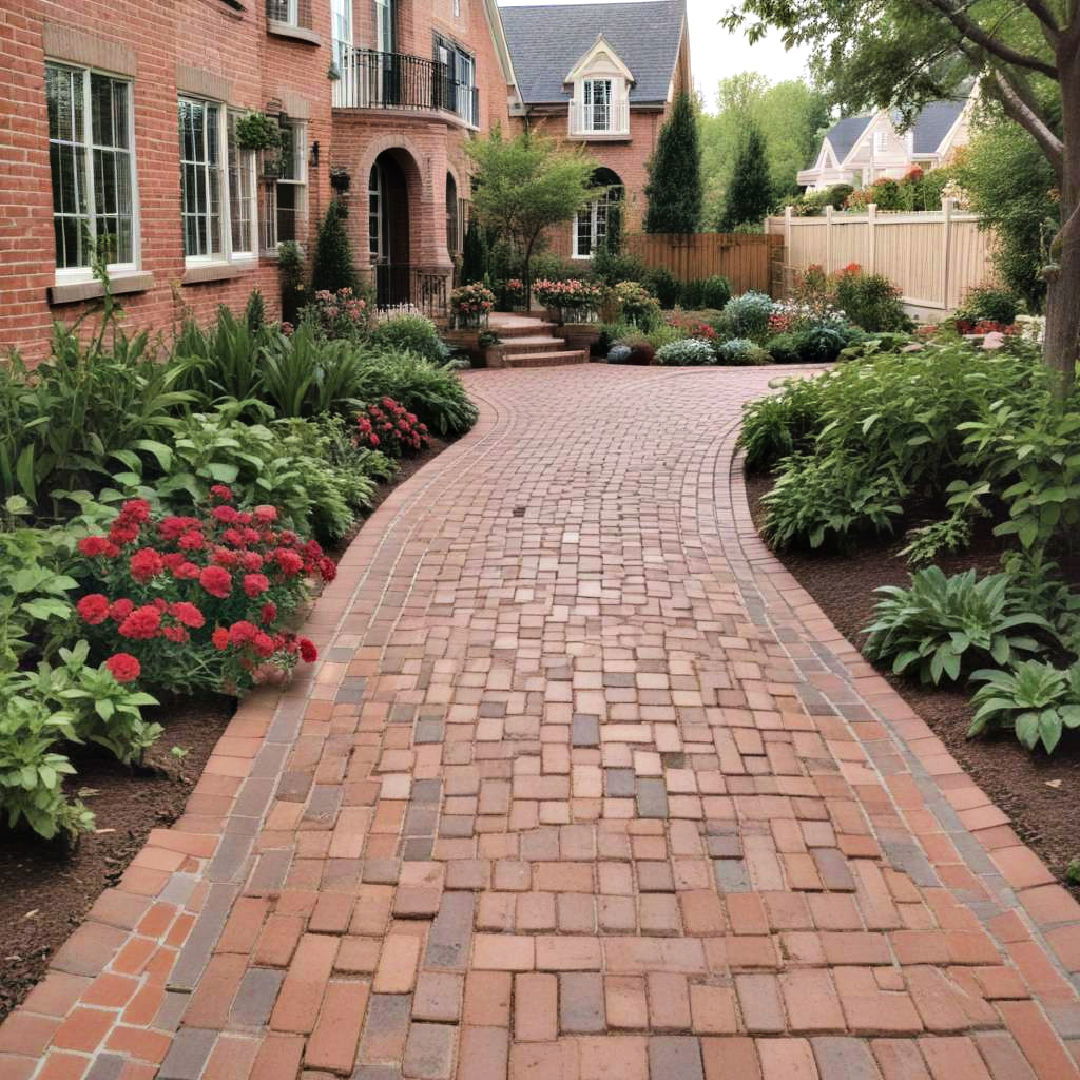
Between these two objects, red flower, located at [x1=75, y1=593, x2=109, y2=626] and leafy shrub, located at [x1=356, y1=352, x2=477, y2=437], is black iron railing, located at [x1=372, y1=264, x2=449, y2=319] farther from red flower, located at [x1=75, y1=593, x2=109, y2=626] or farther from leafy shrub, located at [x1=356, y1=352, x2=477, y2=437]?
red flower, located at [x1=75, y1=593, x2=109, y2=626]

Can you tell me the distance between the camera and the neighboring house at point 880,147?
2167 inches

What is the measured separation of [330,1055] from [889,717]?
10.3 feet

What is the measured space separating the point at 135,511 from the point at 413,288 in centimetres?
1865

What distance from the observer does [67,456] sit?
6.59 meters

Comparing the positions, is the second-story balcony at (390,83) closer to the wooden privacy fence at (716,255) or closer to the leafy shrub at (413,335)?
the leafy shrub at (413,335)

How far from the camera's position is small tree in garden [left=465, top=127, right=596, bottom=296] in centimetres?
2528

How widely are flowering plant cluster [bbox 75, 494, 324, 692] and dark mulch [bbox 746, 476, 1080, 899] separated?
2867 millimetres

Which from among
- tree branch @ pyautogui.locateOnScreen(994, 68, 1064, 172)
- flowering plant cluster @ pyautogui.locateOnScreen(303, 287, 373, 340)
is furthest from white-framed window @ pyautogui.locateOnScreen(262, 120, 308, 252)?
tree branch @ pyautogui.locateOnScreen(994, 68, 1064, 172)

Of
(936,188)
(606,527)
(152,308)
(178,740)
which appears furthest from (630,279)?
(178,740)

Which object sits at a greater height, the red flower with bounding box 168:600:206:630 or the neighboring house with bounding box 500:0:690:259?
the neighboring house with bounding box 500:0:690:259

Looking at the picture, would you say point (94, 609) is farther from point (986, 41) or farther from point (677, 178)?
point (677, 178)

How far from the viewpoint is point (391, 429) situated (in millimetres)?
11016

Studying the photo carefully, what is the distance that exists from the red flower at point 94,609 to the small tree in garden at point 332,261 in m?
13.9

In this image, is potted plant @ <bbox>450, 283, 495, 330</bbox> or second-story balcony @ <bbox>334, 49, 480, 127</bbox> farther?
second-story balcony @ <bbox>334, 49, 480, 127</bbox>
